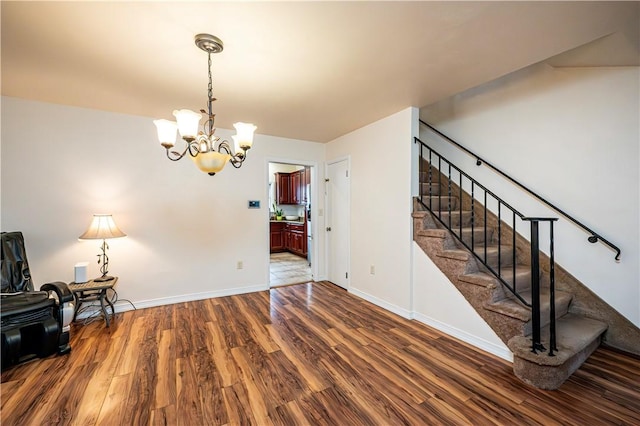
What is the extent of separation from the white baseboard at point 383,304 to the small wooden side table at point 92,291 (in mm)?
3063

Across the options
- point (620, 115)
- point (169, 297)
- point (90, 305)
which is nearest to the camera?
point (620, 115)

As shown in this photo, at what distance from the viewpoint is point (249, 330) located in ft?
9.17

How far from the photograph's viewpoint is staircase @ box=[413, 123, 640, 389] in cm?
192

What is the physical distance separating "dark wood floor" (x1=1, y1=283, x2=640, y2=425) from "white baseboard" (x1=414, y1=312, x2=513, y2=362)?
0.07m

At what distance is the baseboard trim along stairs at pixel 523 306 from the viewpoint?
1931 millimetres

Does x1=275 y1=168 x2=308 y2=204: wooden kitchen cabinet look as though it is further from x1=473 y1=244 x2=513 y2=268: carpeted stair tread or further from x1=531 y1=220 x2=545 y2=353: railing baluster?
x1=531 y1=220 x2=545 y2=353: railing baluster

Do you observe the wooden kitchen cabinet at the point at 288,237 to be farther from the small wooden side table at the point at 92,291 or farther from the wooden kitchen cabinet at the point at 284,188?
the small wooden side table at the point at 92,291

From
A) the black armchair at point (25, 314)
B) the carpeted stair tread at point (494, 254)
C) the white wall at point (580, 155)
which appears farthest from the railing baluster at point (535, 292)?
the black armchair at point (25, 314)

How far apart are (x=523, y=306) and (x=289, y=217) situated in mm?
6552

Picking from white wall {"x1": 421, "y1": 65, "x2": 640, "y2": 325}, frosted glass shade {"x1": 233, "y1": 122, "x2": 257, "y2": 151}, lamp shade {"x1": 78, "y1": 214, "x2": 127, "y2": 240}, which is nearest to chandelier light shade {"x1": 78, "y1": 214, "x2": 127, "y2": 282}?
lamp shade {"x1": 78, "y1": 214, "x2": 127, "y2": 240}

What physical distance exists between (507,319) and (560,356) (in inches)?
15.0

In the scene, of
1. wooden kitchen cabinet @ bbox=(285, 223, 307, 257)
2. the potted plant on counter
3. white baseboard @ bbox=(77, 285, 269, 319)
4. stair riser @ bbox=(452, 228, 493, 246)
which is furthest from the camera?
the potted plant on counter

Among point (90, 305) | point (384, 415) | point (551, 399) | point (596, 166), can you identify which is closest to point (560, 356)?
point (551, 399)

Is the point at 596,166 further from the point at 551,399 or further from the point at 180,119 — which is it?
the point at 180,119
